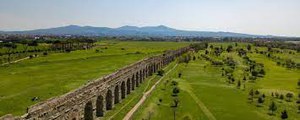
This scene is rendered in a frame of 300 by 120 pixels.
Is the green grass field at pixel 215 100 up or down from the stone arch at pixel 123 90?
down

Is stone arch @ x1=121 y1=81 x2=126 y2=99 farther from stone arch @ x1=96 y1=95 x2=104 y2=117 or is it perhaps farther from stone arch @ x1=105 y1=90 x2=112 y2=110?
stone arch @ x1=96 y1=95 x2=104 y2=117

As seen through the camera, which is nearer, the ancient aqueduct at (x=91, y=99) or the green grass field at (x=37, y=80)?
the ancient aqueduct at (x=91, y=99)

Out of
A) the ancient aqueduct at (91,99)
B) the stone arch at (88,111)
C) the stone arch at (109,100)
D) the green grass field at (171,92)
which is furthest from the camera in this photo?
the stone arch at (109,100)

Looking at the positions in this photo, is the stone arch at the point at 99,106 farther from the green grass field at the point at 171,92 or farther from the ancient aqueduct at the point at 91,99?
the green grass field at the point at 171,92

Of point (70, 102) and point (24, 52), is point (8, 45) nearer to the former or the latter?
point (24, 52)

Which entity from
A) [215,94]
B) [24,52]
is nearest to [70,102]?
[215,94]

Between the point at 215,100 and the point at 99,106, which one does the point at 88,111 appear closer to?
the point at 99,106

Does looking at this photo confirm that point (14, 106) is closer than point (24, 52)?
Yes

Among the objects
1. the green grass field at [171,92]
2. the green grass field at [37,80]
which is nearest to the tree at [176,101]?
the green grass field at [171,92]

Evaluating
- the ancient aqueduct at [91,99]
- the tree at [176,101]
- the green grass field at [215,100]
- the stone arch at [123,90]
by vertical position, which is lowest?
the green grass field at [215,100]
